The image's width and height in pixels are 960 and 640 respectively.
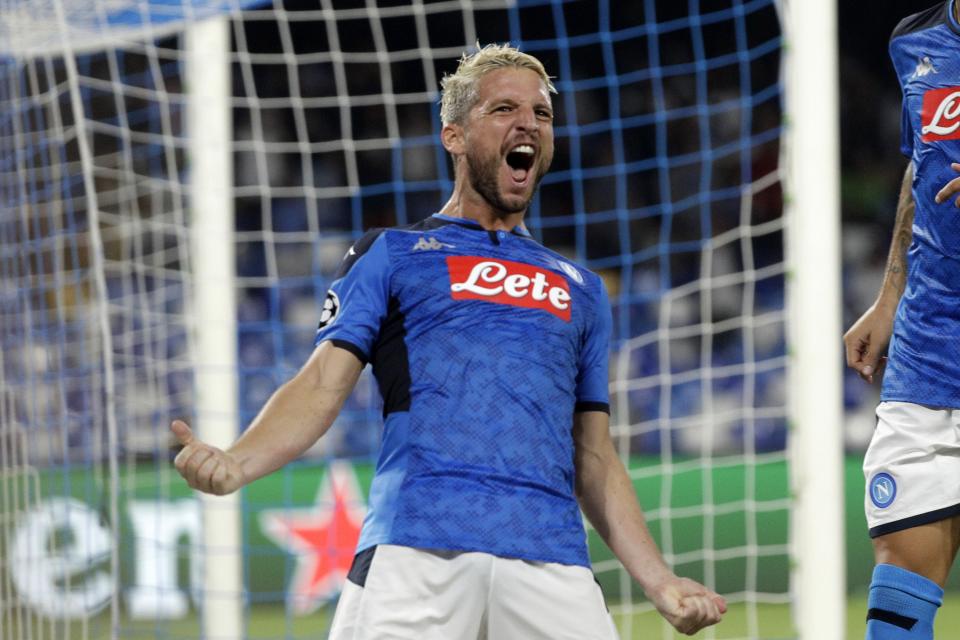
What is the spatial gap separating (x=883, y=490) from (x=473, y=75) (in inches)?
44.7

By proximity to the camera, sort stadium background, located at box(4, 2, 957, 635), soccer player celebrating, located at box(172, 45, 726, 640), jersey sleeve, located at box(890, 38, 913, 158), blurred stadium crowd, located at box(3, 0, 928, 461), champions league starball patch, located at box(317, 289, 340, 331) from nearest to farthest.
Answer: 1. soccer player celebrating, located at box(172, 45, 726, 640)
2. champions league starball patch, located at box(317, 289, 340, 331)
3. jersey sleeve, located at box(890, 38, 913, 158)
4. blurred stadium crowd, located at box(3, 0, 928, 461)
5. stadium background, located at box(4, 2, 957, 635)

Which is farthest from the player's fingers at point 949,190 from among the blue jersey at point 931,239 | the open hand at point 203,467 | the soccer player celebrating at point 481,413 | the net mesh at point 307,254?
the net mesh at point 307,254

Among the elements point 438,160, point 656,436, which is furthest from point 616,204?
point 656,436

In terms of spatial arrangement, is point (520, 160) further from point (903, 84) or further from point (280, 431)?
point (903, 84)

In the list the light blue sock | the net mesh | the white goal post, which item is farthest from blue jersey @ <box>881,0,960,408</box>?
the net mesh

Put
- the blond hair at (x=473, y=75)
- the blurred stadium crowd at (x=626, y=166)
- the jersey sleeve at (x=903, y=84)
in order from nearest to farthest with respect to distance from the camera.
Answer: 1. the blond hair at (x=473, y=75)
2. the jersey sleeve at (x=903, y=84)
3. the blurred stadium crowd at (x=626, y=166)

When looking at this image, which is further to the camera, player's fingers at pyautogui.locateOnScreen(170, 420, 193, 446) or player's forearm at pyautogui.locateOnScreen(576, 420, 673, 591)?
player's forearm at pyautogui.locateOnScreen(576, 420, 673, 591)

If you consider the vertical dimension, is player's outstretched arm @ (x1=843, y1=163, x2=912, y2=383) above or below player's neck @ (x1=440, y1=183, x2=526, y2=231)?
below

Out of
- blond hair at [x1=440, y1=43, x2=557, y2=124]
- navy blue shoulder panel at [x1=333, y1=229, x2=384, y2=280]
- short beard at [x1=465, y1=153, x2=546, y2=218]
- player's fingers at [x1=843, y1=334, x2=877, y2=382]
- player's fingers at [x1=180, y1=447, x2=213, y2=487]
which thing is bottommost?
player's fingers at [x1=180, y1=447, x2=213, y2=487]

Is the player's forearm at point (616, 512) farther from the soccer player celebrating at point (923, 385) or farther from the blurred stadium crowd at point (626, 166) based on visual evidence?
the blurred stadium crowd at point (626, 166)

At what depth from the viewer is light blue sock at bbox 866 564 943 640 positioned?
2.83 meters

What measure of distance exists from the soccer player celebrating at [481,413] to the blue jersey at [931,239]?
624mm

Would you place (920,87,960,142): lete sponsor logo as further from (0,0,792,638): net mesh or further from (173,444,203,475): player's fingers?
(0,0,792,638): net mesh

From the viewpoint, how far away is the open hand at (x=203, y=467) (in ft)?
7.39
